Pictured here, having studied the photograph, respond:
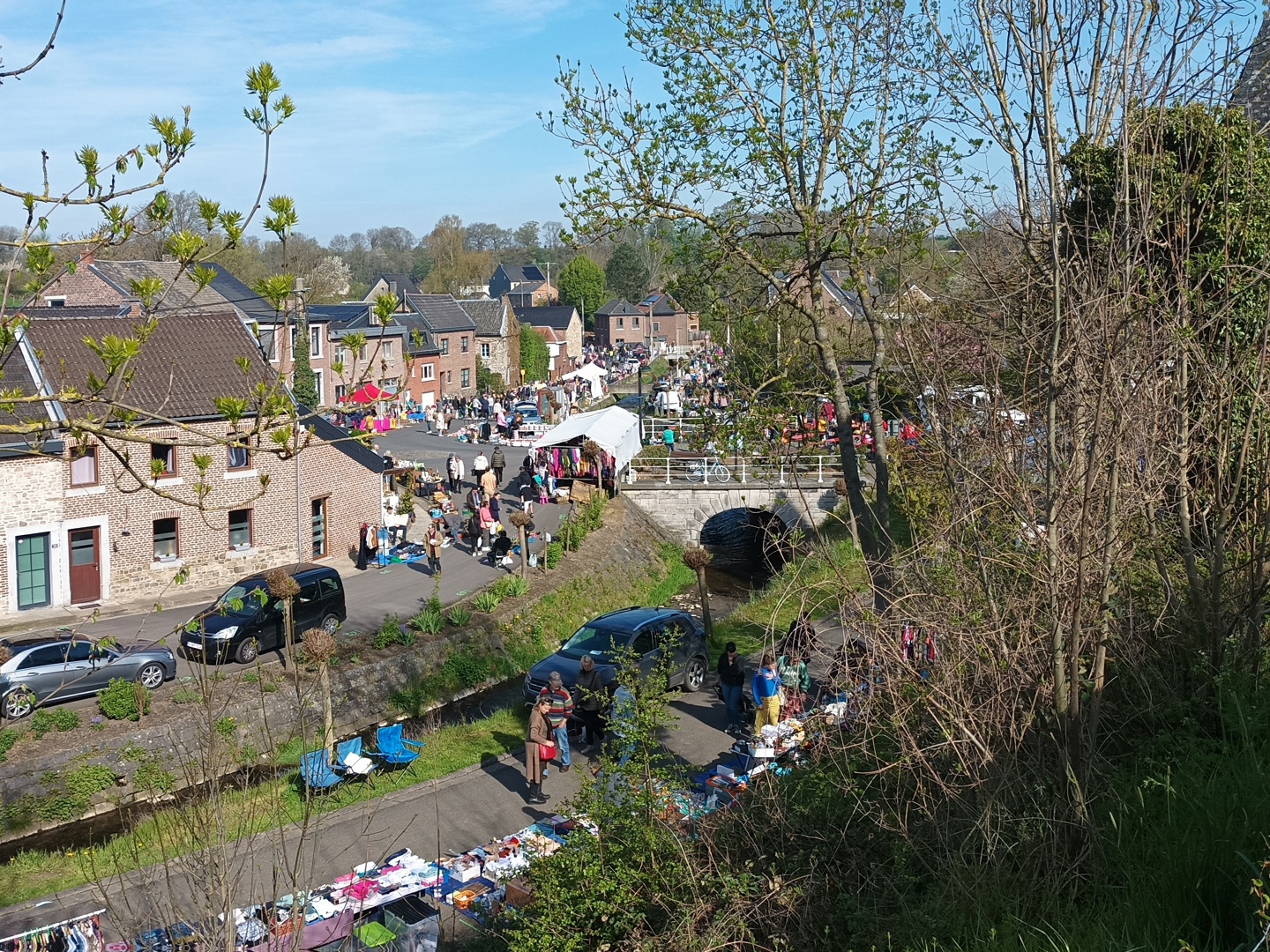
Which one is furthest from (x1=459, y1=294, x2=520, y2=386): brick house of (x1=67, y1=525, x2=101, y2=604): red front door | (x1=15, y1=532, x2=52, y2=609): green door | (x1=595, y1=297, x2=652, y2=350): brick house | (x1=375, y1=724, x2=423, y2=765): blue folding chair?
(x1=375, y1=724, x2=423, y2=765): blue folding chair

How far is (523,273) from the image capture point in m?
129

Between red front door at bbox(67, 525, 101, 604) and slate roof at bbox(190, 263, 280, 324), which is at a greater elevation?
slate roof at bbox(190, 263, 280, 324)

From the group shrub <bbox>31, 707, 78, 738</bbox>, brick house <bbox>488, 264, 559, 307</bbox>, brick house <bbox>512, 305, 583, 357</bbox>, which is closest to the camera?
shrub <bbox>31, 707, 78, 738</bbox>

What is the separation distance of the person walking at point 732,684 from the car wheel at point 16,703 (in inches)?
394

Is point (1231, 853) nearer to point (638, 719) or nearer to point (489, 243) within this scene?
point (638, 719)

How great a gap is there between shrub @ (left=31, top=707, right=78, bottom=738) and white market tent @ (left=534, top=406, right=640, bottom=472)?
1878 centimetres

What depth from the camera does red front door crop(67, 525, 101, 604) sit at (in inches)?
968

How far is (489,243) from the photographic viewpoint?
640ft

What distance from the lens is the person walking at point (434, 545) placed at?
89.7 ft

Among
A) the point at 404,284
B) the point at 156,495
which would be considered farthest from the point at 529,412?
the point at 156,495

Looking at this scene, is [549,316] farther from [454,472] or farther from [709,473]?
[709,473]

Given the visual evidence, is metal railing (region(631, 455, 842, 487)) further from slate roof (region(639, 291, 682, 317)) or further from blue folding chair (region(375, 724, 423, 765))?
slate roof (region(639, 291, 682, 317))

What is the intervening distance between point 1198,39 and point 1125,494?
3.59 meters

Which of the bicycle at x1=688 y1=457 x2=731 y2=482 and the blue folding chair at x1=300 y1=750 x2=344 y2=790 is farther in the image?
the bicycle at x1=688 y1=457 x2=731 y2=482
